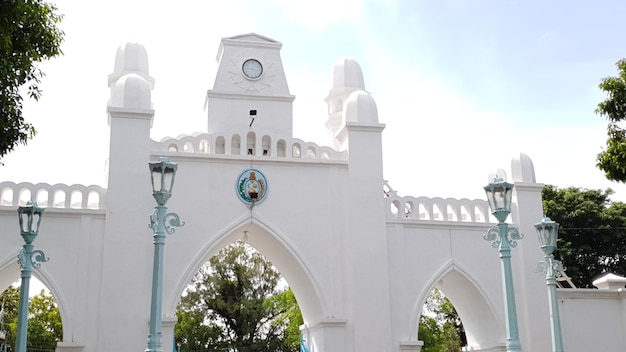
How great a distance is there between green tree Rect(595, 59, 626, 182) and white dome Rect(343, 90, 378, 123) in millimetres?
5278

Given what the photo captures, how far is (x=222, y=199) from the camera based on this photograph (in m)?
13.8

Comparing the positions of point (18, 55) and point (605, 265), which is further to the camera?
point (605, 265)

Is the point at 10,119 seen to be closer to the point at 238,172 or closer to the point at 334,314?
the point at 238,172

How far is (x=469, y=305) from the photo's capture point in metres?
15.5

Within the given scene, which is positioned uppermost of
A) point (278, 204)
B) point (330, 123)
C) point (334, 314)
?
point (330, 123)

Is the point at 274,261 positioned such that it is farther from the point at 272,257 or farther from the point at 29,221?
the point at 29,221

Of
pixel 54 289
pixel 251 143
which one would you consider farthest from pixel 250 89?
pixel 54 289

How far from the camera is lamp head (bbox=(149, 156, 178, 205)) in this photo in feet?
27.5

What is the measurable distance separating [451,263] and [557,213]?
11.8 m

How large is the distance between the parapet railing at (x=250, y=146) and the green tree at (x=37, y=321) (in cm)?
1314

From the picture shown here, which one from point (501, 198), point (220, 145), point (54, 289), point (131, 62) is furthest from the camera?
point (131, 62)

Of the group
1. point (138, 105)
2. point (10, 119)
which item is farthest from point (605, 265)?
point (10, 119)

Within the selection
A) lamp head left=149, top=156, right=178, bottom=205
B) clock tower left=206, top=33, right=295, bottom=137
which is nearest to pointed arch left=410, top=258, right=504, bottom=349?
clock tower left=206, top=33, right=295, bottom=137

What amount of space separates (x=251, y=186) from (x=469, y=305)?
5438 millimetres
